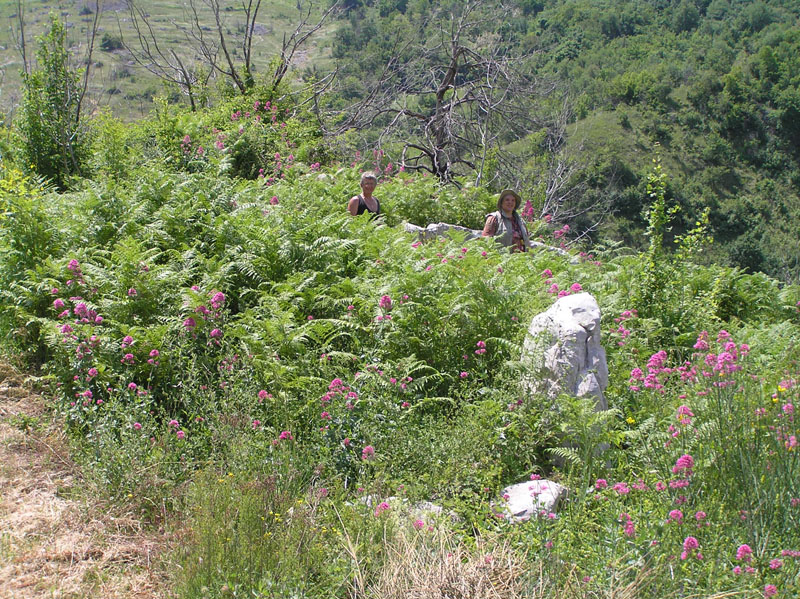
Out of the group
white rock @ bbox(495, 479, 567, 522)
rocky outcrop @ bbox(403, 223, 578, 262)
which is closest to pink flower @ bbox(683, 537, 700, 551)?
white rock @ bbox(495, 479, 567, 522)

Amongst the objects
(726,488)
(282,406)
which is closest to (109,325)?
(282,406)

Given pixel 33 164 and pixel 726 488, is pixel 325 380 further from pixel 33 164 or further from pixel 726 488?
pixel 33 164

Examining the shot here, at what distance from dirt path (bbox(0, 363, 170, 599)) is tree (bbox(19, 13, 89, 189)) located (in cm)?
650

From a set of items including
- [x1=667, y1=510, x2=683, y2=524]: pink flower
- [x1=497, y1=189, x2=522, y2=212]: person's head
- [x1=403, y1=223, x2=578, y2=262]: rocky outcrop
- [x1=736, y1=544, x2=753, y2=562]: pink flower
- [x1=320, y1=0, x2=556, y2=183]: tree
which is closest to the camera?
[x1=736, y1=544, x2=753, y2=562]: pink flower

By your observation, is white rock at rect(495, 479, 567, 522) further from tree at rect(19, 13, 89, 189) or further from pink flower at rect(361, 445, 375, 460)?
tree at rect(19, 13, 89, 189)

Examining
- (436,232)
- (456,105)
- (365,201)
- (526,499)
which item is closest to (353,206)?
(365,201)

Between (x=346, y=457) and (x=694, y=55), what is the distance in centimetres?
8728

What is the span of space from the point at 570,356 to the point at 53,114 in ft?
30.6

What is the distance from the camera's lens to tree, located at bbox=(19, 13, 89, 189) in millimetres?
9820

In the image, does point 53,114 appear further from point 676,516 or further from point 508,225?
point 676,516

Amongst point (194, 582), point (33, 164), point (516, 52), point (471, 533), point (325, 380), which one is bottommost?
point (471, 533)

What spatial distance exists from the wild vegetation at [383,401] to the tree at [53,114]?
307 centimetres

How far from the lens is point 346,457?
13.2 feet

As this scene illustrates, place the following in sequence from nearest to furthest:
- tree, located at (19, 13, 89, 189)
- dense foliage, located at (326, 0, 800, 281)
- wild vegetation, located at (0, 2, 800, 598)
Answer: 1. wild vegetation, located at (0, 2, 800, 598)
2. tree, located at (19, 13, 89, 189)
3. dense foliage, located at (326, 0, 800, 281)
